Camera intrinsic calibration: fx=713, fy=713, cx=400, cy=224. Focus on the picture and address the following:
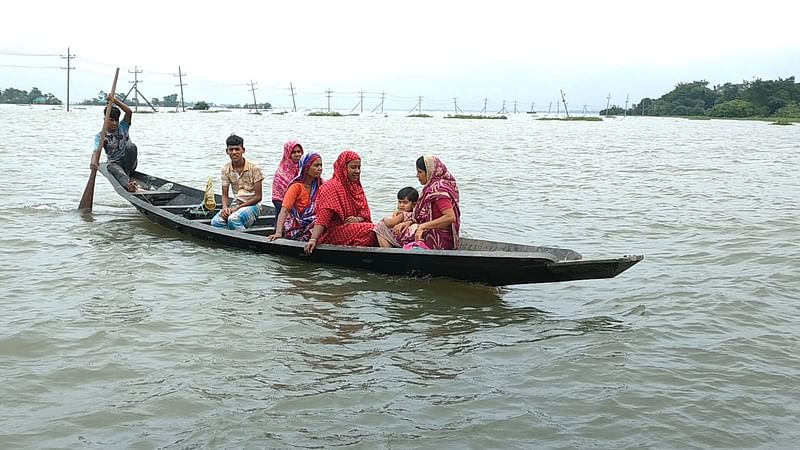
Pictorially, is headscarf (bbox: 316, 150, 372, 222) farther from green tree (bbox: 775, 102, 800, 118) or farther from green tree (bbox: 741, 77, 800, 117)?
green tree (bbox: 741, 77, 800, 117)

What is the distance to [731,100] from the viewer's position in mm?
78125

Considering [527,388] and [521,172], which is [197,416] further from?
[521,172]

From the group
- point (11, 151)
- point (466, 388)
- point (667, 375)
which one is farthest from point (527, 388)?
point (11, 151)

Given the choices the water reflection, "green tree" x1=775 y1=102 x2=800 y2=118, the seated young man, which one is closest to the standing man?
the seated young man

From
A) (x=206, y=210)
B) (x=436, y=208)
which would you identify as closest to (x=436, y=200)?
(x=436, y=208)

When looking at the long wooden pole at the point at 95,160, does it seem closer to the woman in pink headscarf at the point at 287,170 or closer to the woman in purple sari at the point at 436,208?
the woman in pink headscarf at the point at 287,170

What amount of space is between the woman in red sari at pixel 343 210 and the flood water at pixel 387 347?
346mm

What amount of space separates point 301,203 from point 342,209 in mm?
622

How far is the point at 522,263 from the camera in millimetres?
5117

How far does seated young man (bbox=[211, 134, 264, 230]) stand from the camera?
7.49m

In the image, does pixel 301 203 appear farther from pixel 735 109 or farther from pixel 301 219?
pixel 735 109

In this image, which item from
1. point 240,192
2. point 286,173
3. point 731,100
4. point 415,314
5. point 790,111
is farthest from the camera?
point 731,100

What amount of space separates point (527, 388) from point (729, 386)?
118cm

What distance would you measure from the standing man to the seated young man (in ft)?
8.55
